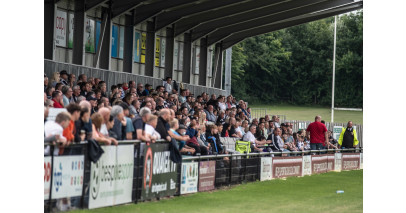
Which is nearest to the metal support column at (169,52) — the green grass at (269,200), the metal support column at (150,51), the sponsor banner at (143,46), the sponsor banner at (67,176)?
the metal support column at (150,51)

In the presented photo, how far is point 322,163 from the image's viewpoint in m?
26.3

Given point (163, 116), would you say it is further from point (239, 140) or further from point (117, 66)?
point (117, 66)

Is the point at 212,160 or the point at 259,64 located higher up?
the point at 259,64

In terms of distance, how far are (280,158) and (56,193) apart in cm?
1203

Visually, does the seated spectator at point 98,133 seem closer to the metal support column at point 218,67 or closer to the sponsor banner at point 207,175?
the sponsor banner at point 207,175

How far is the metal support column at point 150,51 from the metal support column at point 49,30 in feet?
28.0

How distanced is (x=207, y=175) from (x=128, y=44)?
16.1 m

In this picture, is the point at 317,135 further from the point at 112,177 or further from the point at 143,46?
the point at 112,177

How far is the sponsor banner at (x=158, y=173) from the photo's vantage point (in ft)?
44.4

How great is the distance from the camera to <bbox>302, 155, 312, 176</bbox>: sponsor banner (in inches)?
952

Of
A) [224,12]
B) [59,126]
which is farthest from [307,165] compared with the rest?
[59,126]

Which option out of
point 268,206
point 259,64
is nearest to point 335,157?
point 268,206

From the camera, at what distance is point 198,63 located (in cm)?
4012

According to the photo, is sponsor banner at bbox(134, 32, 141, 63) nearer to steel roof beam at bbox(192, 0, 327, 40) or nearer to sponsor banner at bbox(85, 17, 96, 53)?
sponsor banner at bbox(85, 17, 96, 53)
